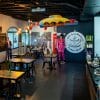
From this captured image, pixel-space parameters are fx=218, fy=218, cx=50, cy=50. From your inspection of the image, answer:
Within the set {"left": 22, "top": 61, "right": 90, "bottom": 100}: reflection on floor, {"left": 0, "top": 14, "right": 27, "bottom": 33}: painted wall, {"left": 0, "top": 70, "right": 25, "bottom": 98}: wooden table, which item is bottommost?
{"left": 22, "top": 61, "right": 90, "bottom": 100}: reflection on floor

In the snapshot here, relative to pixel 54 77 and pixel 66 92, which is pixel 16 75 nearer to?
pixel 66 92

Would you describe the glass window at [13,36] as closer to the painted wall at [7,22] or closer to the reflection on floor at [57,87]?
the painted wall at [7,22]

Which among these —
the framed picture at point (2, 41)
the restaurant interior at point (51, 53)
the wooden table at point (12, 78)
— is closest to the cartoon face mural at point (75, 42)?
the restaurant interior at point (51, 53)

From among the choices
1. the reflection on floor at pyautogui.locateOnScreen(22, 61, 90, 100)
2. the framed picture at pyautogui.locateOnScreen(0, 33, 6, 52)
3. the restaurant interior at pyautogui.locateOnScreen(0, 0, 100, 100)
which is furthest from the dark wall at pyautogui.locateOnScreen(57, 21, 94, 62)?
the reflection on floor at pyautogui.locateOnScreen(22, 61, 90, 100)

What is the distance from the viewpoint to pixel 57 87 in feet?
28.7

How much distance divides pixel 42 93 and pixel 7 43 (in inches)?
239

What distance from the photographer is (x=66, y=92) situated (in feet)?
26.2

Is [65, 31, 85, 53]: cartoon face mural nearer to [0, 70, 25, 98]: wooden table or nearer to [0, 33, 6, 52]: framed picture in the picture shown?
[0, 33, 6, 52]: framed picture

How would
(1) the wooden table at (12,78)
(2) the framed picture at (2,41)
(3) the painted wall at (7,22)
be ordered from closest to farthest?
1. (1) the wooden table at (12,78)
2. (2) the framed picture at (2,41)
3. (3) the painted wall at (7,22)

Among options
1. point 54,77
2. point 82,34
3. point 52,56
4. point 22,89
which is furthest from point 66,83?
point 82,34

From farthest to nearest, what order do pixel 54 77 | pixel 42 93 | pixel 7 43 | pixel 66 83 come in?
pixel 7 43, pixel 54 77, pixel 66 83, pixel 42 93

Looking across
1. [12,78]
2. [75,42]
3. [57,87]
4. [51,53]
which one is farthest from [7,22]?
[12,78]

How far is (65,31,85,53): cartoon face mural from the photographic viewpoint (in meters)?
16.2

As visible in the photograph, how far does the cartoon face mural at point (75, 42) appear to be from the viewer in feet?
53.3
